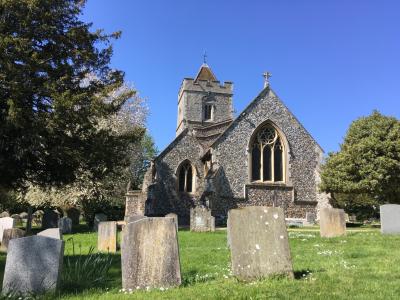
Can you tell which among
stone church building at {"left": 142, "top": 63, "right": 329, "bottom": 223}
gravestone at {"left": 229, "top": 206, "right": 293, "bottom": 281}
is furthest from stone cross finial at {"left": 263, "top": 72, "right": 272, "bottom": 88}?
gravestone at {"left": 229, "top": 206, "right": 293, "bottom": 281}

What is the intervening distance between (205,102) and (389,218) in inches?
1179

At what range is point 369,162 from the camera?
21.2 metres

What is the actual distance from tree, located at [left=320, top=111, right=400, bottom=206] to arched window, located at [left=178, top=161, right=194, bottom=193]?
8.17 metres

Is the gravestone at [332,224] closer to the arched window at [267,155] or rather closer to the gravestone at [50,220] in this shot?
the arched window at [267,155]

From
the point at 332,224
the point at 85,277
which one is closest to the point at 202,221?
the point at 332,224

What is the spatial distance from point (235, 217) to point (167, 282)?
1233 mm

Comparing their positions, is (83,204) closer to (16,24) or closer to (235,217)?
(16,24)

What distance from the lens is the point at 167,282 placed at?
5227mm

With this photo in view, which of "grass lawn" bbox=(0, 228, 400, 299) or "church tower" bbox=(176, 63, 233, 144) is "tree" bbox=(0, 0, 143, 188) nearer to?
"grass lawn" bbox=(0, 228, 400, 299)

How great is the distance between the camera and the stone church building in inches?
926

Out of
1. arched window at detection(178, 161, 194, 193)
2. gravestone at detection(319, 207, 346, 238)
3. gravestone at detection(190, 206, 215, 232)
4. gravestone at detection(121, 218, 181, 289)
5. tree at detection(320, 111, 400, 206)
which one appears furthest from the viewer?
arched window at detection(178, 161, 194, 193)

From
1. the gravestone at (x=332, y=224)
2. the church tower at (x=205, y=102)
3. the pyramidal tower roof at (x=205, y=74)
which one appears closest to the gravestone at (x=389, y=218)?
the gravestone at (x=332, y=224)

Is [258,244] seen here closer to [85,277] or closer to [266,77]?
[85,277]

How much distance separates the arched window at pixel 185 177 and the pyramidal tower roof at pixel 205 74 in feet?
60.2
